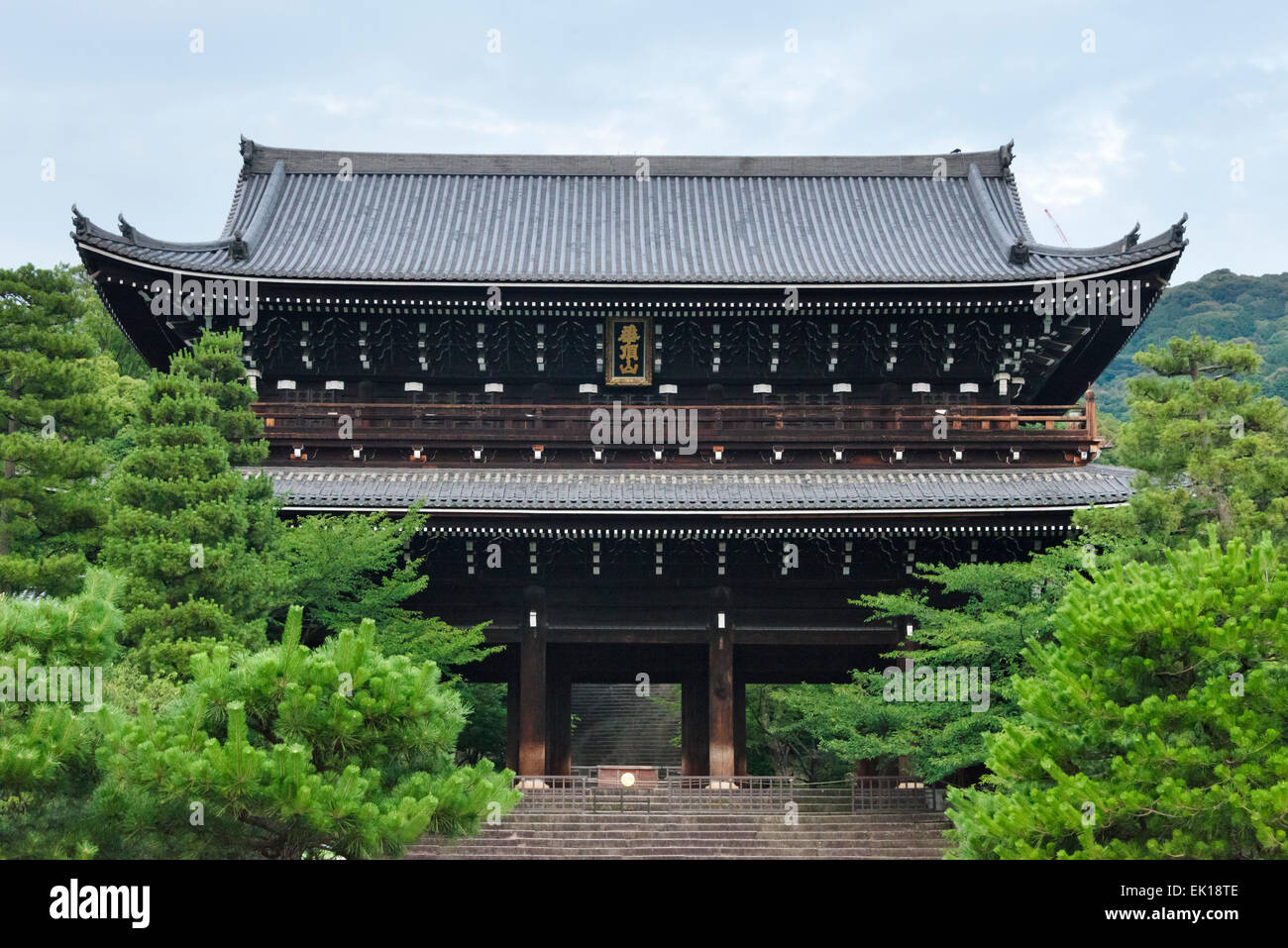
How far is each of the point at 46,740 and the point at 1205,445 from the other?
56.2ft

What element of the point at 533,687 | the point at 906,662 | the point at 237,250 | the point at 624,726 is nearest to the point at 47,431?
the point at 237,250

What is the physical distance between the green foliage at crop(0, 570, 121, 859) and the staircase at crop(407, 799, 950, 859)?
25.4 feet

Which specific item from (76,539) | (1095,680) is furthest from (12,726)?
(1095,680)

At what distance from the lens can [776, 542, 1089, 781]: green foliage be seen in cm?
1859

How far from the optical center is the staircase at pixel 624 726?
35500 mm

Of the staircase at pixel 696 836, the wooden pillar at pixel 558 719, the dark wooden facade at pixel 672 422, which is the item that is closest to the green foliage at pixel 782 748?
the wooden pillar at pixel 558 719

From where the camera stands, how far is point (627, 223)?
2834cm

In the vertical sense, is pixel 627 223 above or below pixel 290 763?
above

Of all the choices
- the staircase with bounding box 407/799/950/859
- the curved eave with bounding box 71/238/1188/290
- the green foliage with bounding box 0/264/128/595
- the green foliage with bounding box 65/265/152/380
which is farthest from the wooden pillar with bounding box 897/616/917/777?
the green foliage with bounding box 65/265/152/380

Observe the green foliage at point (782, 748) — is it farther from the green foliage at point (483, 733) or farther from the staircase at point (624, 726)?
the green foliage at point (483, 733)
